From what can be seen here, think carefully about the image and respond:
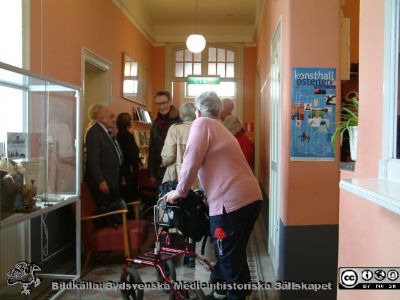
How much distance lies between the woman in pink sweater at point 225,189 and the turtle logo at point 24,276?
1355mm

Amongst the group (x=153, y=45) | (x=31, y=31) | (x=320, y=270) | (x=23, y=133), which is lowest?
(x=320, y=270)

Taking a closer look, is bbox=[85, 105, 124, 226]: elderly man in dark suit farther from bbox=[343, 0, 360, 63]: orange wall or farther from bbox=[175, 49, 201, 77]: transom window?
bbox=[175, 49, 201, 77]: transom window

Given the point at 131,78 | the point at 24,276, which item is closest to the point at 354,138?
the point at 24,276

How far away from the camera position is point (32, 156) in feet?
8.43

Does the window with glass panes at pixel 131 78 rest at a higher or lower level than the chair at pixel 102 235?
higher

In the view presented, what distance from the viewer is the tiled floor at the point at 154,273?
122 inches

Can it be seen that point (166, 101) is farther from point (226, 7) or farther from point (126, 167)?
point (226, 7)

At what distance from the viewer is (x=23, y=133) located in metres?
2.48

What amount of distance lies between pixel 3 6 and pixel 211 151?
2.04 m

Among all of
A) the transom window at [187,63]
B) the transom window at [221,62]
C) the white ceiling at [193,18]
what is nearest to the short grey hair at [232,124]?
the white ceiling at [193,18]

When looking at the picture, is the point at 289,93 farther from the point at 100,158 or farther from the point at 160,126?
the point at 100,158

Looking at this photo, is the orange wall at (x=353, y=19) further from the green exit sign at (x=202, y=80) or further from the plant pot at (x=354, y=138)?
the green exit sign at (x=202, y=80)

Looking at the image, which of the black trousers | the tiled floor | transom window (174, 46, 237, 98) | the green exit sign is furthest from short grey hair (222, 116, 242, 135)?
transom window (174, 46, 237, 98)

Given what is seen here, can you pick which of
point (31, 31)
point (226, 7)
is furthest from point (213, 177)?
point (226, 7)
